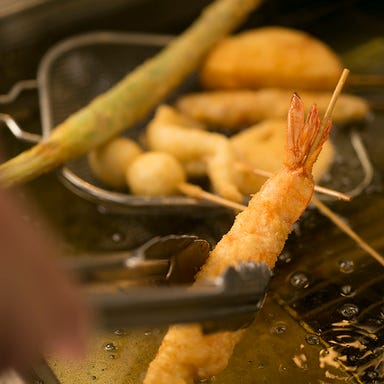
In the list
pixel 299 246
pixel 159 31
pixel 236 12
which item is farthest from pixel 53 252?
pixel 159 31

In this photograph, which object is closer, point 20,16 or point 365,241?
point 365,241

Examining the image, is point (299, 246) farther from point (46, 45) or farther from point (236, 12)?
point (46, 45)

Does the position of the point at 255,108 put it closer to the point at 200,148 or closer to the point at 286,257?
the point at 200,148

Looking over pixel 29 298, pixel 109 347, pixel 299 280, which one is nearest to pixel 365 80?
pixel 299 280

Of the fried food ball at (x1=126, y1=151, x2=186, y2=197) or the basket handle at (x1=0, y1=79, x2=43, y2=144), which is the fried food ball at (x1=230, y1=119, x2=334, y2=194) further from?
the basket handle at (x1=0, y1=79, x2=43, y2=144)

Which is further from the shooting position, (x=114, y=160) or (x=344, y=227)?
(x=114, y=160)

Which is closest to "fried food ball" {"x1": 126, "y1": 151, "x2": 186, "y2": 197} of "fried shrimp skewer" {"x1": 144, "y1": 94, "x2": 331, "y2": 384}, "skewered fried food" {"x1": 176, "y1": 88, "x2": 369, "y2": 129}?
"skewered fried food" {"x1": 176, "y1": 88, "x2": 369, "y2": 129}

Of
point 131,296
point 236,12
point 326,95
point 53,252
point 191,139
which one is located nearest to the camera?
point 53,252
